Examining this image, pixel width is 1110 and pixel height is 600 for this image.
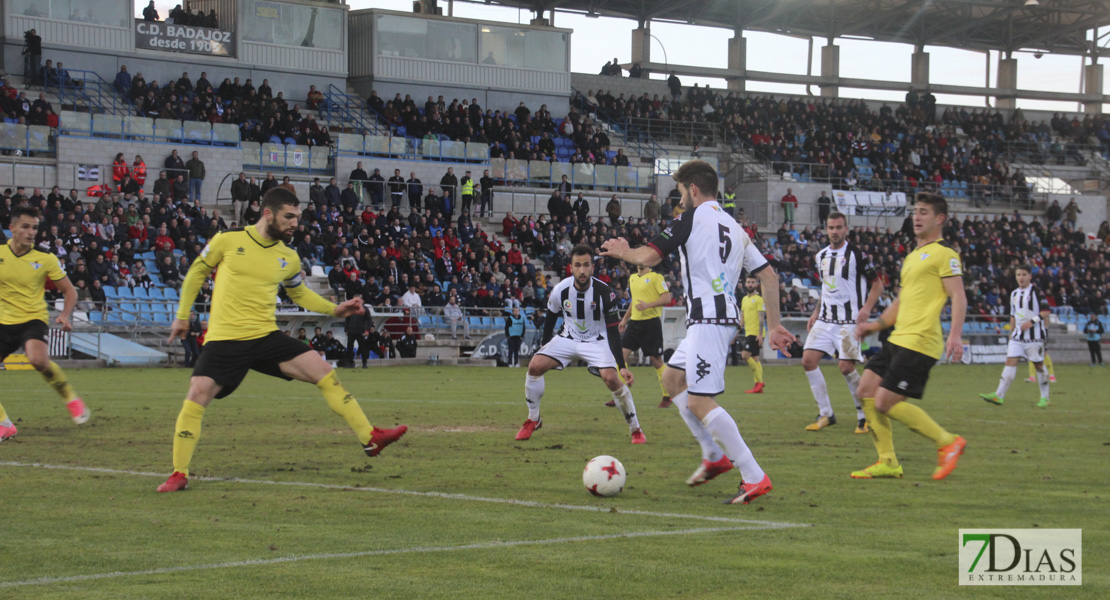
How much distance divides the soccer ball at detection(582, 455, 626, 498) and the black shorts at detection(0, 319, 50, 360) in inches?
279

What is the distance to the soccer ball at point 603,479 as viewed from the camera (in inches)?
333

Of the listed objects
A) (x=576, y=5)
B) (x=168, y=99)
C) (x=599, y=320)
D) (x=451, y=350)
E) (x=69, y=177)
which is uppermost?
(x=576, y=5)

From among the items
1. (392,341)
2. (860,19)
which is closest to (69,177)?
(392,341)

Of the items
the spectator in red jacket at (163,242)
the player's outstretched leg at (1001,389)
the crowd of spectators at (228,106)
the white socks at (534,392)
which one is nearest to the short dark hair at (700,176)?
the white socks at (534,392)

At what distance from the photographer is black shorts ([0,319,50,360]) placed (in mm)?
12586

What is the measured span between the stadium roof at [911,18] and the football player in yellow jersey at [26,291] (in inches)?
1883

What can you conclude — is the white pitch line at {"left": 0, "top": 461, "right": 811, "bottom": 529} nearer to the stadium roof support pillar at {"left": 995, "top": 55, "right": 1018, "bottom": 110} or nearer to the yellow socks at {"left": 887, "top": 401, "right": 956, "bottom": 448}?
the yellow socks at {"left": 887, "top": 401, "right": 956, "bottom": 448}

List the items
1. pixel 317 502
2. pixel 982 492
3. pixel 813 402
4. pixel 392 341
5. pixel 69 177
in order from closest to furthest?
1. pixel 317 502
2. pixel 982 492
3. pixel 813 402
4. pixel 392 341
5. pixel 69 177

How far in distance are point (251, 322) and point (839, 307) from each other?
785cm

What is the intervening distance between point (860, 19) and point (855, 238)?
74.6ft

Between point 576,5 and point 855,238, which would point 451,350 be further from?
point 576,5

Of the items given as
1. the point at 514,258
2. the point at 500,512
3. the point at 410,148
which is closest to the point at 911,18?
the point at 410,148

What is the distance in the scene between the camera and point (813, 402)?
63.6 feet

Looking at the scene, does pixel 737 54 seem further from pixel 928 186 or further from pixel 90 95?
pixel 90 95
